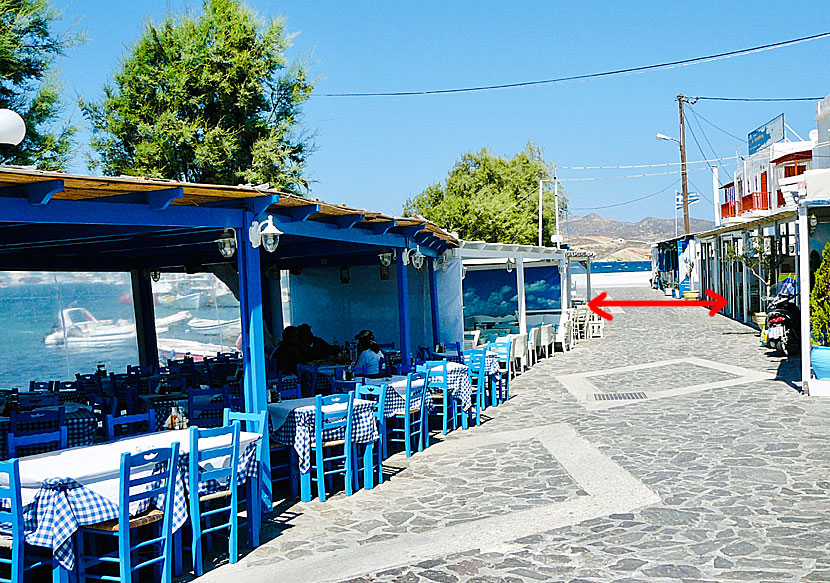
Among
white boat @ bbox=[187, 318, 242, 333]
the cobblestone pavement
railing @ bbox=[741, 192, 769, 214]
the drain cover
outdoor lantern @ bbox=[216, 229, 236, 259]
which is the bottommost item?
the drain cover

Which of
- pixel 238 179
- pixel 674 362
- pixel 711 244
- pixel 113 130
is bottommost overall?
pixel 674 362

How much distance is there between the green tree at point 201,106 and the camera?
2094 centimetres

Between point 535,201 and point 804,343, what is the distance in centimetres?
3166

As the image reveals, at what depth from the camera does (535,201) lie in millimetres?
43469

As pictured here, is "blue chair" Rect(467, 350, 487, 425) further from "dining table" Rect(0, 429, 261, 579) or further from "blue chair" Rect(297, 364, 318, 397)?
"dining table" Rect(0, 429, 261, 579)

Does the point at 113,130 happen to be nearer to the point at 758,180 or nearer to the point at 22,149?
the point at 22,149

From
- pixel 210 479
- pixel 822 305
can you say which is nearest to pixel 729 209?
pixel 822 305

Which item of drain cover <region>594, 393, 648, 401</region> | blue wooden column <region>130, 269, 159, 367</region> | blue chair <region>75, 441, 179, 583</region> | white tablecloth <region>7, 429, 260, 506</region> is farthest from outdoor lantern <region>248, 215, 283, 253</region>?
blue wooden column <region>130, 269, 159, 367</region>

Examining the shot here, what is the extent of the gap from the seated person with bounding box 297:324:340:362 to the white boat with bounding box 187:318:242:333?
564 cm

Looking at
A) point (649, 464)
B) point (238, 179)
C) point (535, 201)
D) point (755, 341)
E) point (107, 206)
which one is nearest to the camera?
point (107, 206)

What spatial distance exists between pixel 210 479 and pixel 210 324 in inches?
551

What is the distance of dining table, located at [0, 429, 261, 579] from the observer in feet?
16.0

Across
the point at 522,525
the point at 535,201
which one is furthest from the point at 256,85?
the point at 535,201

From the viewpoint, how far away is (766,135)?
111 feet
